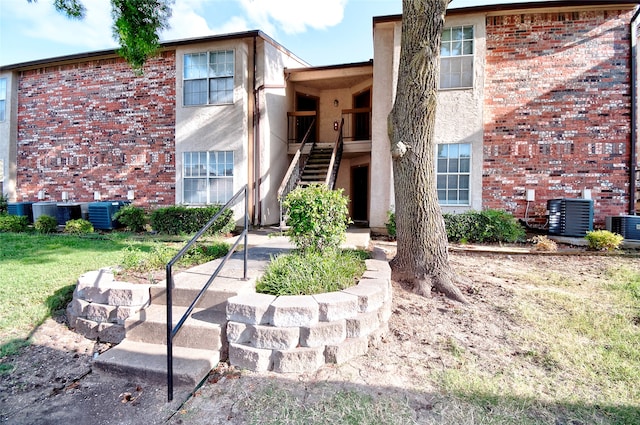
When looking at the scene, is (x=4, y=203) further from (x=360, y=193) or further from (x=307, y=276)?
(x=307, y=276)

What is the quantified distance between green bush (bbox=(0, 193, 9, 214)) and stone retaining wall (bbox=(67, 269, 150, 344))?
36.7ft

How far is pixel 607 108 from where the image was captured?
7.91 m

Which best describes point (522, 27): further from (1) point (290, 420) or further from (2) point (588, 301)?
(1) point (290, 420)

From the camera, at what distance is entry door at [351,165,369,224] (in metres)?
12.6

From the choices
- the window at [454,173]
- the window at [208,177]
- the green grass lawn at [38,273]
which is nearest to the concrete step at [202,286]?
the green grass lawn at [38,273]

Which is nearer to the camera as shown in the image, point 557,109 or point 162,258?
point 162,258

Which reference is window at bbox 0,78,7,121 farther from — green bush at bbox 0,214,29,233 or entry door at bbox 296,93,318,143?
entry door at bbox 296,93,318,143

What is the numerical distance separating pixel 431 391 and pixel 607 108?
8978 millimetres

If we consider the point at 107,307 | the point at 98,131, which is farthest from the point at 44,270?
the point at 98,131

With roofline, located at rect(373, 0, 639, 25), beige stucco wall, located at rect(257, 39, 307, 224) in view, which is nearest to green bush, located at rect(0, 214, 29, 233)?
beige stucco wall, located at rect(257, 39, 307, 224)

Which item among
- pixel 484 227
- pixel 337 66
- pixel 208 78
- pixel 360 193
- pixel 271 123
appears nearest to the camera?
pixel 484 227

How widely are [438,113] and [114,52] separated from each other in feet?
32.2

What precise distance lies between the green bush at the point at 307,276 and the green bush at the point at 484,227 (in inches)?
180

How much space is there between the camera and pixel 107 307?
336 centimetres
